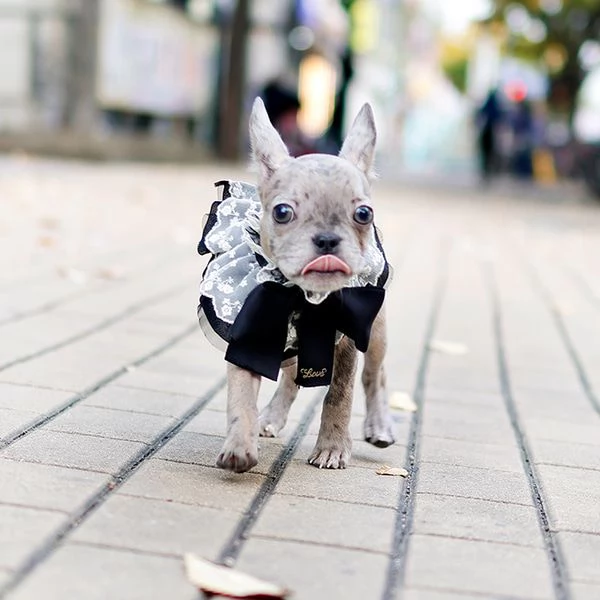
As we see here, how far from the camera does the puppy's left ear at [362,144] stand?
11.5 feet

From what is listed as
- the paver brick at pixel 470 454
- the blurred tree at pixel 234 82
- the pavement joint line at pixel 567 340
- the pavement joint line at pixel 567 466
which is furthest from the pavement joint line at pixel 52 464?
the blurred tree at pixel 234 82

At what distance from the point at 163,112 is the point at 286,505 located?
20.4 metres

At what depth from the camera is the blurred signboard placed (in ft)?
64.5

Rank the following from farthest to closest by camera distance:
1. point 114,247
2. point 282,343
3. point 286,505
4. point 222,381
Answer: point 114,247, point 222,381, point 282,343, point 286,505

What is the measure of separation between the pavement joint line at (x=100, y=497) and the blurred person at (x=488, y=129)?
20627 millimetres

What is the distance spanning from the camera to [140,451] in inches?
137

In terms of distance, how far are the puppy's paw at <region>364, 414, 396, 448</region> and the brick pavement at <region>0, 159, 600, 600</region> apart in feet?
0.14

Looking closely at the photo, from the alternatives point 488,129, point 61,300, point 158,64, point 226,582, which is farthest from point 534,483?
point 488,129

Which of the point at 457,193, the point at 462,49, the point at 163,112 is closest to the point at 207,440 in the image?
the point at 457,193

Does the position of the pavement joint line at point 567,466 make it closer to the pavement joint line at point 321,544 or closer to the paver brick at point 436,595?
the pavement joint line at point 321,544

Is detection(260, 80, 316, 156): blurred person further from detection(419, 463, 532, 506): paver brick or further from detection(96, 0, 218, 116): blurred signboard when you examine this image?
detection(419, 463, 532, 506): paver brick

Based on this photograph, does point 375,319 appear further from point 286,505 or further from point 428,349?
point 428,349

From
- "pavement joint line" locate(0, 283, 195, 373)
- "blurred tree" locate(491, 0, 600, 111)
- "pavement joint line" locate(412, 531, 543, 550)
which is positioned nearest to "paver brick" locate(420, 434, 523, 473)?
"pavement joint line" locate(412, 531, 543, 550)

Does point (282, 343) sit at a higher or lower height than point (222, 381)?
higher
